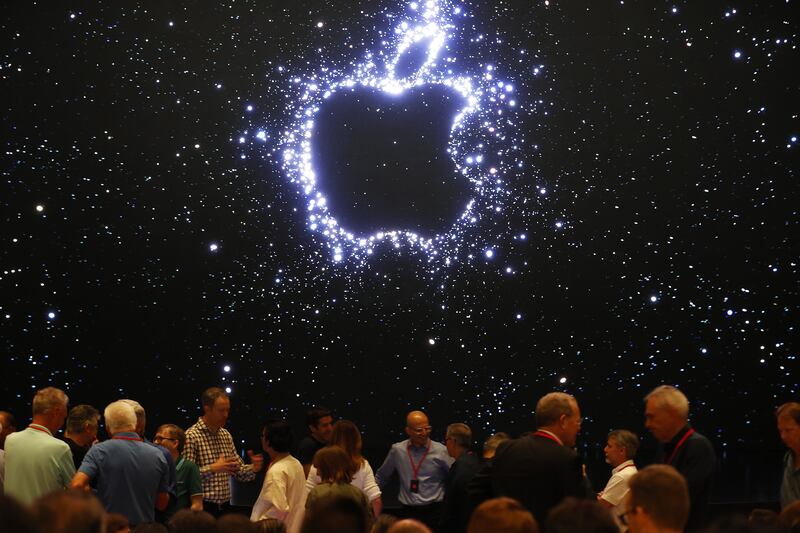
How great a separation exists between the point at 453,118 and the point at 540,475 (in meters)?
5.56

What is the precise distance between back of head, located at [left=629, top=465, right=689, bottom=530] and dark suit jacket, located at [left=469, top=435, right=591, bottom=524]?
81 cm

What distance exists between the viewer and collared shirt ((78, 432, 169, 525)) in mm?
3736

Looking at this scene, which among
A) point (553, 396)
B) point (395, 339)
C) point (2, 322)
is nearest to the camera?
point (553, 396)

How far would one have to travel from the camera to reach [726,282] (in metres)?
8.25

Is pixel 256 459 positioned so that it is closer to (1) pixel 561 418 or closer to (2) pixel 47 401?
(2) pixel 47 401

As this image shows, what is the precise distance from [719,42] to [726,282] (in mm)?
2415

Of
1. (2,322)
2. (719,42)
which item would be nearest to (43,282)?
(2,322)

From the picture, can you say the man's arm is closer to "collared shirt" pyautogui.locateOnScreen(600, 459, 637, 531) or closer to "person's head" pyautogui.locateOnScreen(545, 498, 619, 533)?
"collared shirt" pyautogui.locateOnScreen(600, 459, 637, 531)

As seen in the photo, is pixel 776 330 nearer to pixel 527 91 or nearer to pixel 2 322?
pixel 527 91

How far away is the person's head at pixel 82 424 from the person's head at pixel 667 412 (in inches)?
109

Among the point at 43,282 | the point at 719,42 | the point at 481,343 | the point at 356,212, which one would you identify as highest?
the point at 719,42

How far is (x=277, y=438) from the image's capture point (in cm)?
410

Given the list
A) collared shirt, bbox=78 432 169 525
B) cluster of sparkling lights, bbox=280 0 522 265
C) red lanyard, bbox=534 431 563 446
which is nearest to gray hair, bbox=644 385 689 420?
red lanyard, bbox=534 431 563 446

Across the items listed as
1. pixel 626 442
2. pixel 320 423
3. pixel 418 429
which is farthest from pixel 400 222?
pixel 626 442
